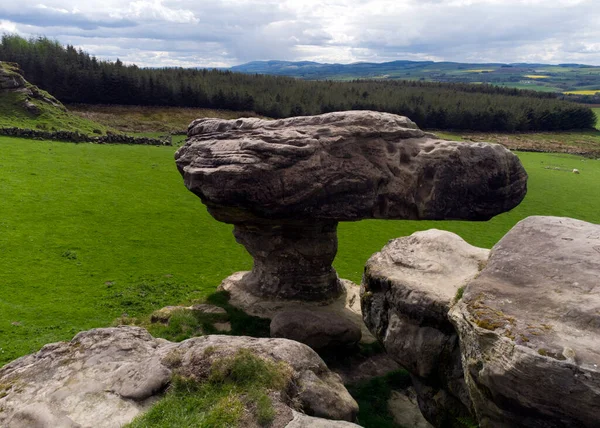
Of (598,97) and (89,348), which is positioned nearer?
(89,348)

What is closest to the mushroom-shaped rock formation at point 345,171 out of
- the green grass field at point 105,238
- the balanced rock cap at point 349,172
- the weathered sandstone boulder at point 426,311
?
the balanced rock cap at point 349,172

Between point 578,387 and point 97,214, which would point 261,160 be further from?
point 97,214

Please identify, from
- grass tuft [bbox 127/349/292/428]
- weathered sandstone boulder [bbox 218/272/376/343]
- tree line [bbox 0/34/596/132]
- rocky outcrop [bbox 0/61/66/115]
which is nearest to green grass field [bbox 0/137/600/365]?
weathered sandstone boulder [bbox 218/272/376/343]

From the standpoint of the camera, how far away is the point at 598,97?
184 m

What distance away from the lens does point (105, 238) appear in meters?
25.4

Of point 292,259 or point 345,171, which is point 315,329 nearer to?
point 292,259

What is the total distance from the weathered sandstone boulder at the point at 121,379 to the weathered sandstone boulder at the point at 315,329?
16.3 feet

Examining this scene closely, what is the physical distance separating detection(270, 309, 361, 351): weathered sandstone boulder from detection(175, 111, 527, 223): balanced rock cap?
3.91 meters

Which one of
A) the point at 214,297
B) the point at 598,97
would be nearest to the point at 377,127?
the point at 214,297

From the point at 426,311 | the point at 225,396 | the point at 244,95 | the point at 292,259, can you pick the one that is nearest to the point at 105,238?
the point at 292,259

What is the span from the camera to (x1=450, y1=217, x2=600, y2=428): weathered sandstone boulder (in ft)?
25.0

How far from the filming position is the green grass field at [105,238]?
60.8 feet

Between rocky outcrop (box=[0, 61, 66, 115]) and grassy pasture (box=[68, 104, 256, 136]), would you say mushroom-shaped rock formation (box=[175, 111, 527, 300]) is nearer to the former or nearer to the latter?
rocky outcrop (box=[0, 61, 66, 115])

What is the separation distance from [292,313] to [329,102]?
85.1 metres
